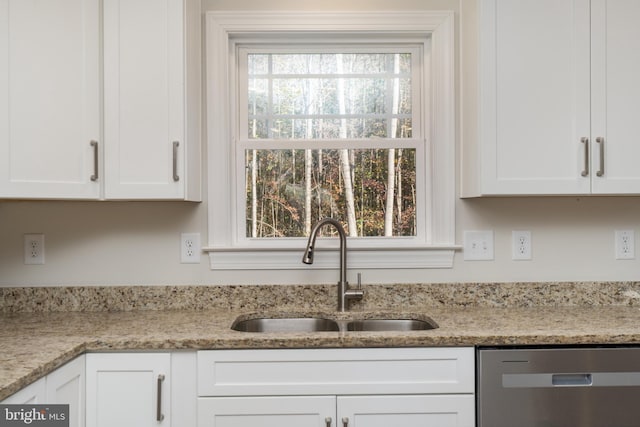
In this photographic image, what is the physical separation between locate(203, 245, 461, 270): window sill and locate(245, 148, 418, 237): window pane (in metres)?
0.12

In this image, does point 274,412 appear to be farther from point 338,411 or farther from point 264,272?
point 264,272

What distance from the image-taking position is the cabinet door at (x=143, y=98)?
75.2 inches

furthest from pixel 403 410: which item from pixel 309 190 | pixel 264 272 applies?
pixel 309 190

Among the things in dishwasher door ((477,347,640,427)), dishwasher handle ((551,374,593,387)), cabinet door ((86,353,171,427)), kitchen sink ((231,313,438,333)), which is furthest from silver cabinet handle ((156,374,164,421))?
dishwasher handle ((551,374,593,387))

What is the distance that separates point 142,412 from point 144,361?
0.55 feet

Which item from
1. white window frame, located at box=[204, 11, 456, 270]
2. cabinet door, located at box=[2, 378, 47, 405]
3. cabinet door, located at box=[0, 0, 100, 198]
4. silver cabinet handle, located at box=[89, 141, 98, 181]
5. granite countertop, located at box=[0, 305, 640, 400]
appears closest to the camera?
cabinet door, located at box=[2, 378, 47, 405]

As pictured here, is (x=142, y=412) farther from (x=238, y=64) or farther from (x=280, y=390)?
(x=238, y=64)

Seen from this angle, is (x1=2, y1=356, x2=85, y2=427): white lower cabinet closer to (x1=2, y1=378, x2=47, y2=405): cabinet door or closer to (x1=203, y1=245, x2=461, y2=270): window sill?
(x1=2, y1=378, x2=47, y2=405): cabinet door

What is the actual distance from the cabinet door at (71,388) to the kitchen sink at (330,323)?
24.9 inches

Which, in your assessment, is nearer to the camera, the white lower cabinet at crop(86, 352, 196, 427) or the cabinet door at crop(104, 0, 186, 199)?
the white lower cabinet at crop(86, 352, 196, 427)

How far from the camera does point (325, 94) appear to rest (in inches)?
90.4

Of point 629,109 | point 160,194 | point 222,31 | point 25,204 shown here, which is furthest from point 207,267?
point 629,109

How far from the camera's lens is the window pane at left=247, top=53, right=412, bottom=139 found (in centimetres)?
229

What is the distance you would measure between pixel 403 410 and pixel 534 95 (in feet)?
4.07
